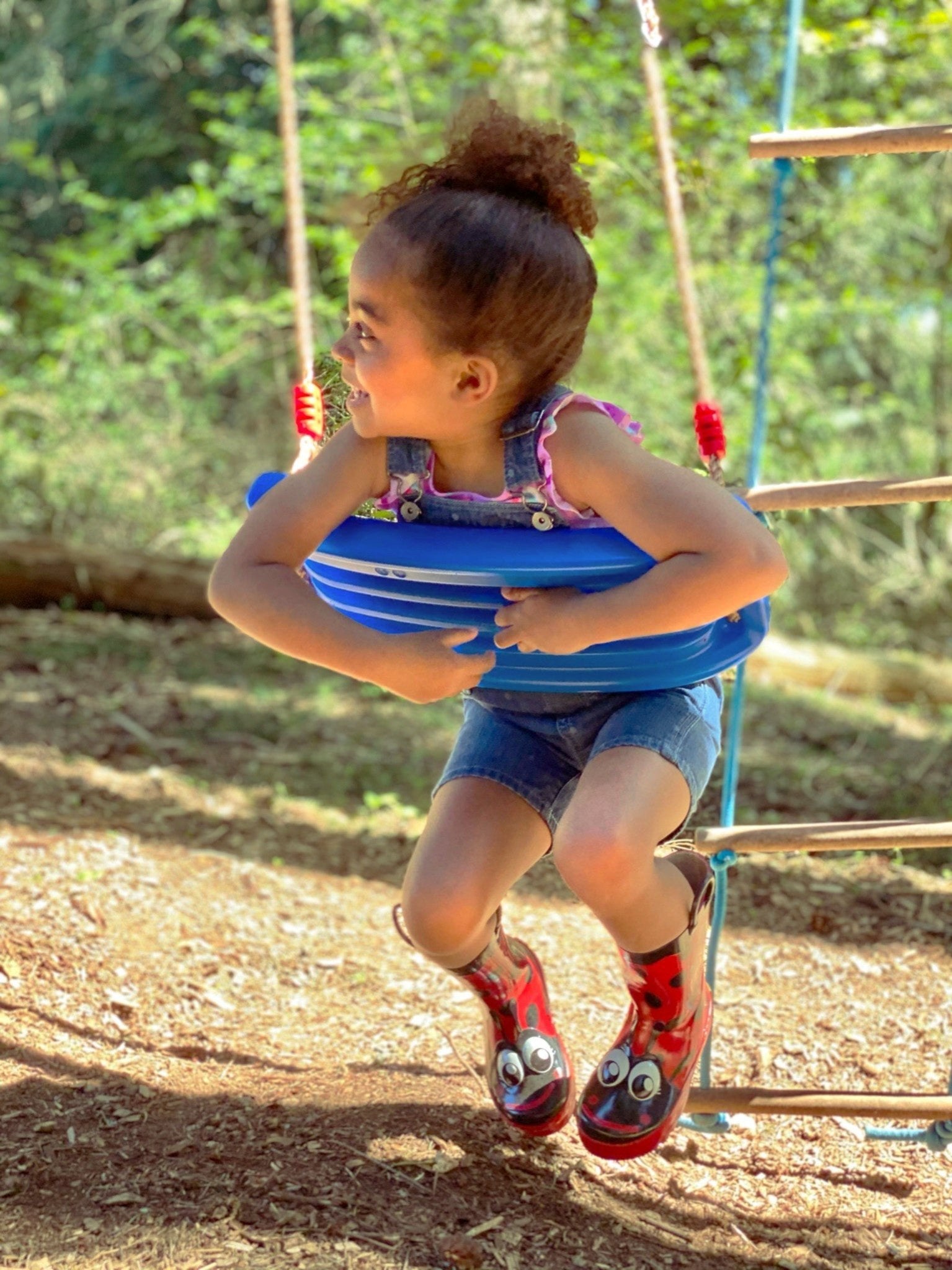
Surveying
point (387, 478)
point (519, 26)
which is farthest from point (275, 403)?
point (387, 478)

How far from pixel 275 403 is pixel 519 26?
2.98 m

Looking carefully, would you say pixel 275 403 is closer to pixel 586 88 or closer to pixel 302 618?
pixel 586 88

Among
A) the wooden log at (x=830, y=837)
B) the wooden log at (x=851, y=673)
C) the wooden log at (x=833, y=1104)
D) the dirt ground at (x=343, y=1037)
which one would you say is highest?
the wooden log at (x=830, y=837)

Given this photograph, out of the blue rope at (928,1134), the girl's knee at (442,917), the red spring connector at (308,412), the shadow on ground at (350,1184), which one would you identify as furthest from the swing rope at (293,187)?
the blue rope at (928,1134)

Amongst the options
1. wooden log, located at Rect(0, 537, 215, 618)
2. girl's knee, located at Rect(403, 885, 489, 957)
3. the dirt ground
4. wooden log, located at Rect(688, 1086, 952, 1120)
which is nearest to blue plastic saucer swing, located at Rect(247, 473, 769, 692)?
girl's knee, located at Rect(403, 885, 489, 957)

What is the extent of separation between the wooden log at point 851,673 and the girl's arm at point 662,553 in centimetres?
529

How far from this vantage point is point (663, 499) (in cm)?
190

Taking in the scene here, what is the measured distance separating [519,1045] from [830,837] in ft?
2.08

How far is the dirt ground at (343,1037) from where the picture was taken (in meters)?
2.11

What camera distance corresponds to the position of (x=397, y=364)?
199 centimetres

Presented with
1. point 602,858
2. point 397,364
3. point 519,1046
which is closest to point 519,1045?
point 519,1046

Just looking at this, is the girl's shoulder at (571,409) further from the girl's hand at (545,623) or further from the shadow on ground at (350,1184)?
the shadow on ground at (350,1184)

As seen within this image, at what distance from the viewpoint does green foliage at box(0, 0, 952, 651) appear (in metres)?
7.84

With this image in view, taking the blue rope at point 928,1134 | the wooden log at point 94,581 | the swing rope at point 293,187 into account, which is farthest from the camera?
the wooden log at point 94,581
